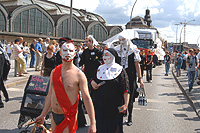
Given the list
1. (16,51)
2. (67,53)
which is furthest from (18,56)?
(67,53)

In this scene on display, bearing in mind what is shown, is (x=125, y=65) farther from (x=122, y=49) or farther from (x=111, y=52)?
(x=111, y=52)

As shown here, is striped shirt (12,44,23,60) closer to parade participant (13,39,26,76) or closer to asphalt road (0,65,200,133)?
parade participant (13,39,26,76)

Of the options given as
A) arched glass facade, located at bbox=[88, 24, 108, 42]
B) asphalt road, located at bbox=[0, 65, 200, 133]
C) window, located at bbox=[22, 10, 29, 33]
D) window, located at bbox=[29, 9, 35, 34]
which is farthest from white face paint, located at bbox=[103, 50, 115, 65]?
arched glass facade, located at bbox=[88, 24, 108, 42]

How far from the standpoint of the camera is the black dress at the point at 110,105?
13.0 ft

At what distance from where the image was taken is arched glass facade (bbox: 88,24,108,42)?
76.0 metres

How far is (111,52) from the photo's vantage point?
4191 millimetres

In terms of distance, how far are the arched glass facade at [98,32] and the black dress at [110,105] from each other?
7134 cm

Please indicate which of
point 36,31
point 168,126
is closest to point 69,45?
Answer: point 168,126

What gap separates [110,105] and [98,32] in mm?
75623

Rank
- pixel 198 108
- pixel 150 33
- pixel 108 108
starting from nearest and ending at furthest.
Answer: pixel 108 108 < pixel 198 108 < pixel 150 33

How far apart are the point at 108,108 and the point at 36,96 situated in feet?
6.19

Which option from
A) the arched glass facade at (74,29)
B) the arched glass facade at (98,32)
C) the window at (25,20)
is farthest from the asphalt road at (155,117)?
the arched glass facade at (98,32)

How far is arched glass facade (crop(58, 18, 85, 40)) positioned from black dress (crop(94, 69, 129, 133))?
60.9 m

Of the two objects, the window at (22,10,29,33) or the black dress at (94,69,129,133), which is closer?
the black dress at (94,69,129,133)
